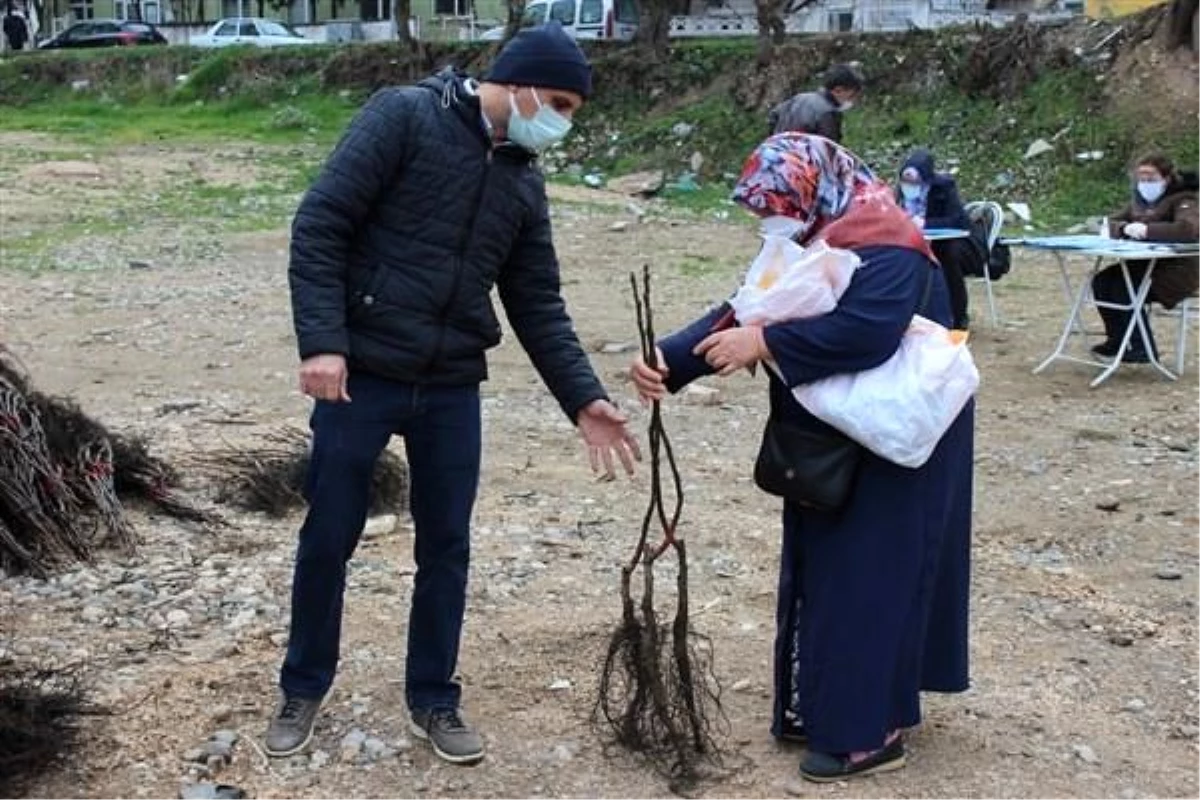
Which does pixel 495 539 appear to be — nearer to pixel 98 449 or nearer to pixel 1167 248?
pixel 98 449

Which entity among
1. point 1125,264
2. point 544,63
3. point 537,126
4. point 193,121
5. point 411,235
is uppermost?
point 544,63

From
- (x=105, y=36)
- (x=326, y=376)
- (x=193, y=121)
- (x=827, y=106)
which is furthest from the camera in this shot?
(x=105, y=36)

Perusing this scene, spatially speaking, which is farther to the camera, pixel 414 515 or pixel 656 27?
pixel 656 27

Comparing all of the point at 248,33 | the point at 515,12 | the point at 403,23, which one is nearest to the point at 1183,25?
the point at 515,12

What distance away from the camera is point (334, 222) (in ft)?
10.1

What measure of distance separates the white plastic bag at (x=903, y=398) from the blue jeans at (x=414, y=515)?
79cm

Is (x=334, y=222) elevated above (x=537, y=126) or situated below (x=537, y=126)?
below

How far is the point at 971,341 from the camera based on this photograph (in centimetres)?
946

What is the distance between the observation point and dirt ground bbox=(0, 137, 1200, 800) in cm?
346

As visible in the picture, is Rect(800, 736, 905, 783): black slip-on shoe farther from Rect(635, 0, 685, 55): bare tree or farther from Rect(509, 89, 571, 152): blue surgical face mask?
Rect(635, 0, 685, 55): bare tree

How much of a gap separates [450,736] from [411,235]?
3.86 ft

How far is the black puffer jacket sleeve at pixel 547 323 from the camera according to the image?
3451 millimetres

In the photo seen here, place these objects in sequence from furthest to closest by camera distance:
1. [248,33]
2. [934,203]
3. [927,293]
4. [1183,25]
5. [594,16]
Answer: [248,33]
[594,16]
[1183,25]
[934,203]
[927,293]

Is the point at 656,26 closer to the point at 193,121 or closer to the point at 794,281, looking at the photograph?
the point at 193,121
